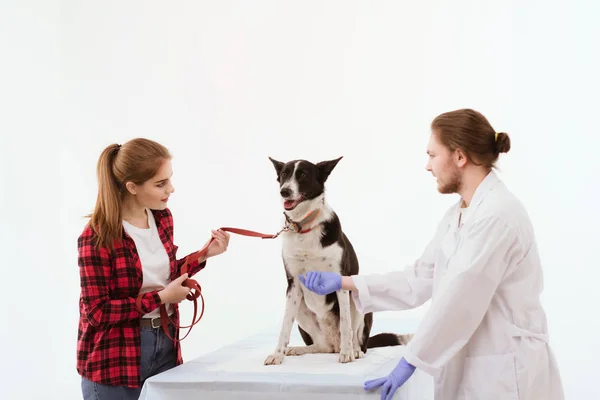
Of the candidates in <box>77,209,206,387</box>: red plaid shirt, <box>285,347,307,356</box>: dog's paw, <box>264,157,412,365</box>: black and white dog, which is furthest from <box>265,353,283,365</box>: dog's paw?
<box>77,209,206,387</box>: red plaid shirt

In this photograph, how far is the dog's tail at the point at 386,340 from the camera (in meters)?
2.76

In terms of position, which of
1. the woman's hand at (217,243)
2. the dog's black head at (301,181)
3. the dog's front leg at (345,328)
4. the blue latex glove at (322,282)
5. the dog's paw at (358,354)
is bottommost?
the dog's paw at (358,354)

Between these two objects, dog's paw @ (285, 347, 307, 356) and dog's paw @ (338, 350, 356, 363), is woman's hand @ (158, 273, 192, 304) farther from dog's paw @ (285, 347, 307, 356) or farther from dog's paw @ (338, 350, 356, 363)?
dog's paw @ (338, 350, 356, 363)

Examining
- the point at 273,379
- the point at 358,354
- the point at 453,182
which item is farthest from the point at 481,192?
the point at 273,379

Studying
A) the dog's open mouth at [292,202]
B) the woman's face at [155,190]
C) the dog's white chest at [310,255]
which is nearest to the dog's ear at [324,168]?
the dog's open mouth at [292,202]

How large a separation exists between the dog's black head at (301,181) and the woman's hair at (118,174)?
20.1 inches

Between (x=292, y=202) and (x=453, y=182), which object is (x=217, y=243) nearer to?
(x=292, y=202)

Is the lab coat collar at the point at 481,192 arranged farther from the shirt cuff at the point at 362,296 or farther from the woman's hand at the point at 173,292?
the woman's hand at the point at 173,292

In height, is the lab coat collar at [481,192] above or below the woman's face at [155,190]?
below

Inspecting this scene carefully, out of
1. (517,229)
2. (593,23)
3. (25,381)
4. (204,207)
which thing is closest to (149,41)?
(204,207)

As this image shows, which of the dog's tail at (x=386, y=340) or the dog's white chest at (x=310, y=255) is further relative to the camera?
the dog's tail at (x=386, y=340)

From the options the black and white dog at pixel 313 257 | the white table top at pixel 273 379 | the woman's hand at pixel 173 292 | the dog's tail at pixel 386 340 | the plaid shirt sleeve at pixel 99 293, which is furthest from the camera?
the dog's tail at pixel 386 340

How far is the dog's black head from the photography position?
2.44 m

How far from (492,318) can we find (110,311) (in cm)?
133
